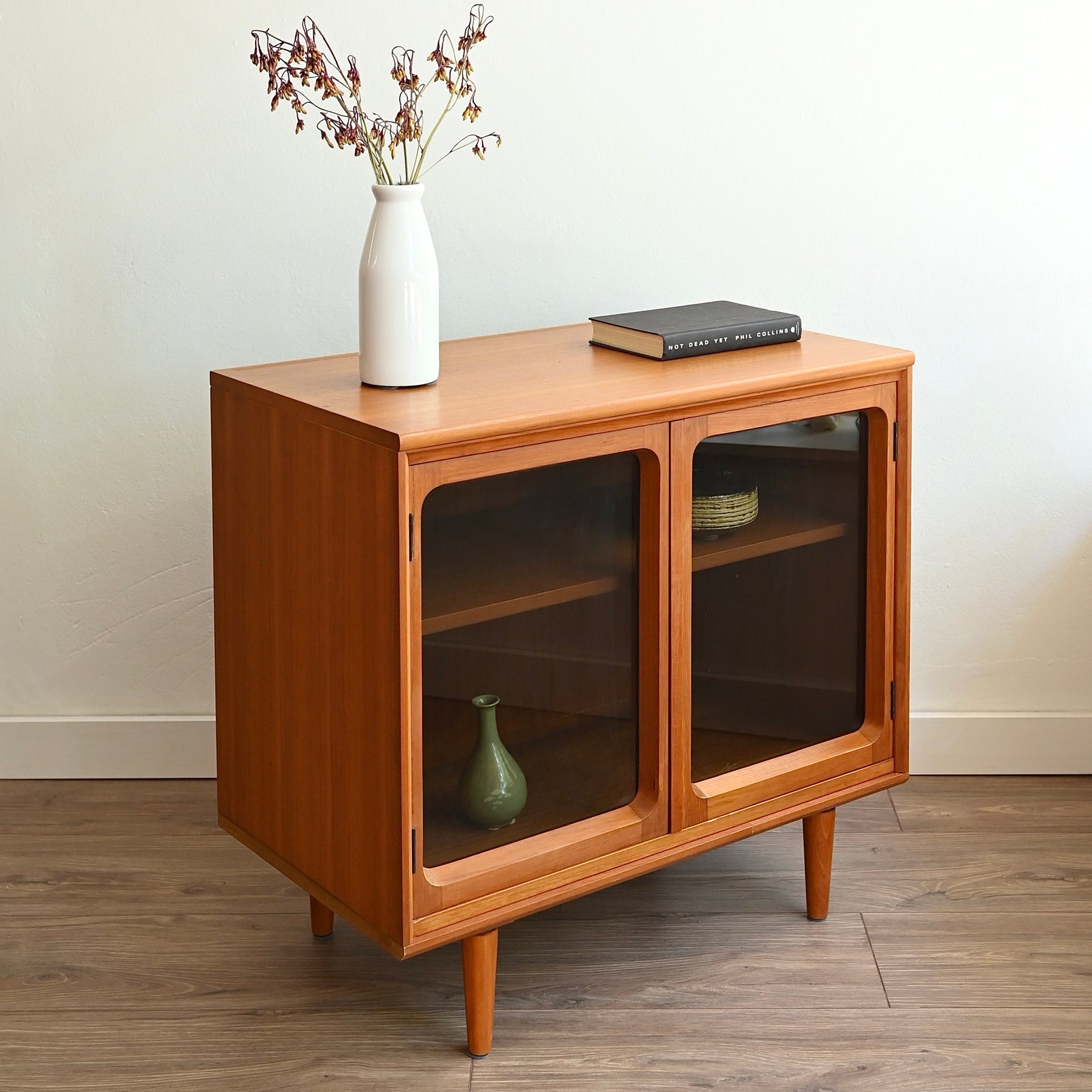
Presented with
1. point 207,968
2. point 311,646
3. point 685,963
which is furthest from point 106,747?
point 685,963

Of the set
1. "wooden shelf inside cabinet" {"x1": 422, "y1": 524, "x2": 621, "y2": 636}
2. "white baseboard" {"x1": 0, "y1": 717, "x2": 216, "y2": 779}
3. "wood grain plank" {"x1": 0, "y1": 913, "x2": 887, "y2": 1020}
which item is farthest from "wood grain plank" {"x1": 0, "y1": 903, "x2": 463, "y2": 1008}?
"wooden shelf inside cabinet" {"x1": 422, "y1": 524, "x2": 621, "y2": 636}

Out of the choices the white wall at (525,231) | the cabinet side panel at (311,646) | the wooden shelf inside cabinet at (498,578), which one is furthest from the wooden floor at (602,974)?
the wooden shelf inside cabinet at (498,578)

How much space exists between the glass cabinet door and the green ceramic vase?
0.79 ft

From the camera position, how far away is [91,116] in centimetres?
208

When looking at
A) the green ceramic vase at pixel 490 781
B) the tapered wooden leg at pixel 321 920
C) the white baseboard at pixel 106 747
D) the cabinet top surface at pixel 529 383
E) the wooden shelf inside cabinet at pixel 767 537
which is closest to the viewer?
the cabinet top surface at pixel 529 383

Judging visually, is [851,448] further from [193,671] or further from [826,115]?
[193,671]

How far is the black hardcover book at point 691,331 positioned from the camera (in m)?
1.70

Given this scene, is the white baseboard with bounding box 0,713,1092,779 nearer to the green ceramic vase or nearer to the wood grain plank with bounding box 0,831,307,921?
the wood grain plank with bounding box 0,831,307,921

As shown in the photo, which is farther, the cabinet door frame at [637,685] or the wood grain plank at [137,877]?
the wood grain plank at [137,877]

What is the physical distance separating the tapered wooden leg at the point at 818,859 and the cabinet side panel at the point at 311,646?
675 mm

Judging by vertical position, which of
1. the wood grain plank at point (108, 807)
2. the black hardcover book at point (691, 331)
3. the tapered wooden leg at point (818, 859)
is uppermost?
the black hardcover book at point (691, 331)

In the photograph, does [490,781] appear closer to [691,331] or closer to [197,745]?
[691,331]

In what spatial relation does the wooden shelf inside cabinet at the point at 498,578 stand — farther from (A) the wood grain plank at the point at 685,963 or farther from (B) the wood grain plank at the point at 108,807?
(B) the wood grain plank at the point at 108,807

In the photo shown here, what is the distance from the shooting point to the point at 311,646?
154cm
